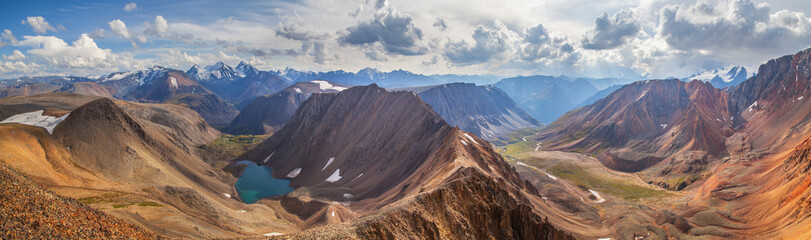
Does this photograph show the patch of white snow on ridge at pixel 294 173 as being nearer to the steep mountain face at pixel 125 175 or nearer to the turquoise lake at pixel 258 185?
the turquoise lake at pixel 258 185

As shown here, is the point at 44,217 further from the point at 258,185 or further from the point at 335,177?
the point at 258,185

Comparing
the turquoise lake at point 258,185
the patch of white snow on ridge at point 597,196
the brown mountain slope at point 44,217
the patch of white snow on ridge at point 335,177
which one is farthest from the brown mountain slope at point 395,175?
the patch of white snow on ridge at point 597,196

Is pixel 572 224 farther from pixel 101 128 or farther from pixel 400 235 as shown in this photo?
pixel 101 128

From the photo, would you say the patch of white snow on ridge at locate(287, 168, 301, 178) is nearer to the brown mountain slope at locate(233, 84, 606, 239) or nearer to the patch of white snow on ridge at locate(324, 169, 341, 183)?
the brown mountain slope at locate(233, 84, 606, 239)

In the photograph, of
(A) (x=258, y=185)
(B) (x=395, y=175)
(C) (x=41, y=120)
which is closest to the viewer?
(C) (x=41, y=120)

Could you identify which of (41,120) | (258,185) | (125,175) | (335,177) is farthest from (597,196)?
(41,120)

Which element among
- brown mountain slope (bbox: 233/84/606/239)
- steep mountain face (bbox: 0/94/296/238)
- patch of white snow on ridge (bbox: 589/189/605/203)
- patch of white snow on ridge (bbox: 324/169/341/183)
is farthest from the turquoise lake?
patch of white snow on ridge (bbox: 589/189/605/203)
